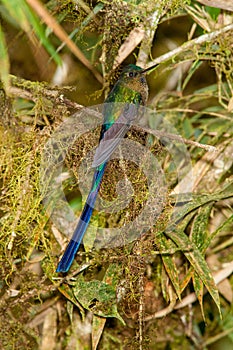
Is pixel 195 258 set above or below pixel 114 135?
below

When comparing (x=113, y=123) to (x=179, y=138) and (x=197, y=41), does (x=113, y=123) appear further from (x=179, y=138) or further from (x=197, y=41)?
(x=197, y=41)

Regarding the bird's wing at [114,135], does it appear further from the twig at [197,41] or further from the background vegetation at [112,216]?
the twig at [197,41]

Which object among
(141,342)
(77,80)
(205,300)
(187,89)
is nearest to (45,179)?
(141,342)

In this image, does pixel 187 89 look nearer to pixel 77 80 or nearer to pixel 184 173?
pixel 77 80

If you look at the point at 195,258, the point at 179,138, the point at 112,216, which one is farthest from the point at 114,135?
the point at 195,258

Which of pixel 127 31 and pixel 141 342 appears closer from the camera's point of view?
pixel 141 342
